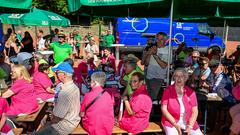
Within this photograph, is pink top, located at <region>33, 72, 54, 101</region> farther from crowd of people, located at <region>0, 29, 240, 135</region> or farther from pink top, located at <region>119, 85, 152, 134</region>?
pink top, located at <region>119, 85, 152, 134</region>

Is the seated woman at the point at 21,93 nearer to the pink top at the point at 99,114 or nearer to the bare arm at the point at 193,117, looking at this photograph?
the pink top at the point at 99,114

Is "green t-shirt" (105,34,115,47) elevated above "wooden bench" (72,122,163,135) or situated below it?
above

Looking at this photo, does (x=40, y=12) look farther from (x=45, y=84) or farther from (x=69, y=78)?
(x=69, y=78)

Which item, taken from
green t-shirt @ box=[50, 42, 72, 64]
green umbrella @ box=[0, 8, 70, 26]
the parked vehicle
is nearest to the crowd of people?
green t-shirt @ box=[50, 42, 72, 64]

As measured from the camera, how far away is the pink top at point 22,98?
545cm

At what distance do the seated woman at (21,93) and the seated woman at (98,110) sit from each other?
3.92 ft

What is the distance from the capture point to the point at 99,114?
4.75m

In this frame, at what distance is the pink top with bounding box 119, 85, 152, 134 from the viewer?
504 cm

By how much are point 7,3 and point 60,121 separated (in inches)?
71.3

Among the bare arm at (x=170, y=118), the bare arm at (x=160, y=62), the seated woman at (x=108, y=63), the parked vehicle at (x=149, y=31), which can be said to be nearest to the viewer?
the bare arm at (x=170, y=118)

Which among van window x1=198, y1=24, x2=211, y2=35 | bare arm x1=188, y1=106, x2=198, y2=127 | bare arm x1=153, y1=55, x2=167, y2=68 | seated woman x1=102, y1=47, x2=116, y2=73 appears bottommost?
bare arm x1=188, y1=106, x2=198, y2=127

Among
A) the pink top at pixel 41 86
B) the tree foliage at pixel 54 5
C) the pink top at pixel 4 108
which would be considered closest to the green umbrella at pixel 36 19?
the pink top at pixel 41 86

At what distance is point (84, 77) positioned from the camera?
7.44 metres

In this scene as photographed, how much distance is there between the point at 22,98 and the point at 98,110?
1.53 metres
